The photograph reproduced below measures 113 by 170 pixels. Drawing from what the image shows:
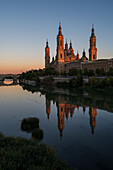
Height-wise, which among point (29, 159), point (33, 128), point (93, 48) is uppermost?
point (93, 48)

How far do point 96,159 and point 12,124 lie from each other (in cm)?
980

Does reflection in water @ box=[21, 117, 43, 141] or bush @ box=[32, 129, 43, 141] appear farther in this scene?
reflection in water @ box=[21, 117, 43, 141]

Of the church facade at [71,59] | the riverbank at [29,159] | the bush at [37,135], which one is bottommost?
the bush at [37,135]

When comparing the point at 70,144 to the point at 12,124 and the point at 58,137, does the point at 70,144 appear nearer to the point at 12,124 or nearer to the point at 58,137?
the point at 58,137

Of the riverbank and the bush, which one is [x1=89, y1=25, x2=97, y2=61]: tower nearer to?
the bush

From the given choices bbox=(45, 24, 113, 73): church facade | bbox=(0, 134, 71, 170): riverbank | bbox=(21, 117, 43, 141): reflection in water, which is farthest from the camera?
bbox=(45, 24, 113, 73): church facade

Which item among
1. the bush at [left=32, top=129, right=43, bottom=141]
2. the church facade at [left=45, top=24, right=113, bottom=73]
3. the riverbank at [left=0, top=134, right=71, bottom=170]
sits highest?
the church facade at [left=45, top=24, right=113, bottom=73]

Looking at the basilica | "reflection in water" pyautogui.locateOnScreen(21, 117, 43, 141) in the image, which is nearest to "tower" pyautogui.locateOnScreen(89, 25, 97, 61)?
the basilica

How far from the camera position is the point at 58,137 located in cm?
1329

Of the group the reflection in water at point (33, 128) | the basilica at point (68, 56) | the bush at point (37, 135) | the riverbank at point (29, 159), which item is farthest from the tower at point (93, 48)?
the riverbank at point (29, 159)

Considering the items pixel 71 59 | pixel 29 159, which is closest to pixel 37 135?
pixel 29 159

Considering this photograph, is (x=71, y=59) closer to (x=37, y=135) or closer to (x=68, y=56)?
(x=68, y=56)

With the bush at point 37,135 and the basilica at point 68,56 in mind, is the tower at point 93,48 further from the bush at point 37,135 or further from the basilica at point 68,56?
the bush at point 37,135

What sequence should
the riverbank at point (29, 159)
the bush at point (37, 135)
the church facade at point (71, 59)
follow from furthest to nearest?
the church facade at point (71, 59)
the bush at point (37, 135)
the riverbank at point (29, 159)
